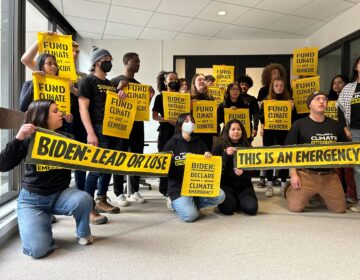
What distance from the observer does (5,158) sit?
208cm

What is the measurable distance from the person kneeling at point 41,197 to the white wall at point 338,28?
204 inches

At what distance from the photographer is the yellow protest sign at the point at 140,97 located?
3.52 m

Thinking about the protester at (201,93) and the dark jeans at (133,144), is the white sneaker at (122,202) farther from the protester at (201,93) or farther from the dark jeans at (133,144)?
the protester at (201,93)

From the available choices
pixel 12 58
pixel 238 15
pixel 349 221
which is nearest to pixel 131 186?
pixel 12 58

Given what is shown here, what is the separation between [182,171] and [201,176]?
0.20 meters

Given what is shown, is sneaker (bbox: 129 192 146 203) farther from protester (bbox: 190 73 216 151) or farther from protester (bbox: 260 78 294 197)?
protester (bbox: 260 78 294 197)

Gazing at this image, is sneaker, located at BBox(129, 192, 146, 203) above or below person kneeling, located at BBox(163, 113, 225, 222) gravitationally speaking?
below

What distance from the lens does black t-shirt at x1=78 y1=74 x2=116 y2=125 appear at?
2.92m

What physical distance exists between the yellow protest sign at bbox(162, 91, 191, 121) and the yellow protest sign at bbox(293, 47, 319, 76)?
1665 millimetres

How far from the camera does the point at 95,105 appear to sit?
9.87 ft

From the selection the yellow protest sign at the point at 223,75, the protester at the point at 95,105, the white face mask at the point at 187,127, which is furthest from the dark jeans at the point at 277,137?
the protester at the point at 95,105

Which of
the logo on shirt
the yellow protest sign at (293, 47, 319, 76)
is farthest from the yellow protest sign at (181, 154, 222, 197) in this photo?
the yellow protest sign at (293, 47, 319, 76)

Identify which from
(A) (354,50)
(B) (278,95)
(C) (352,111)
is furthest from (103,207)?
(A) (354,50)

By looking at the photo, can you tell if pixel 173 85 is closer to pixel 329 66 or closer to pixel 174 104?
pixel 174 104
